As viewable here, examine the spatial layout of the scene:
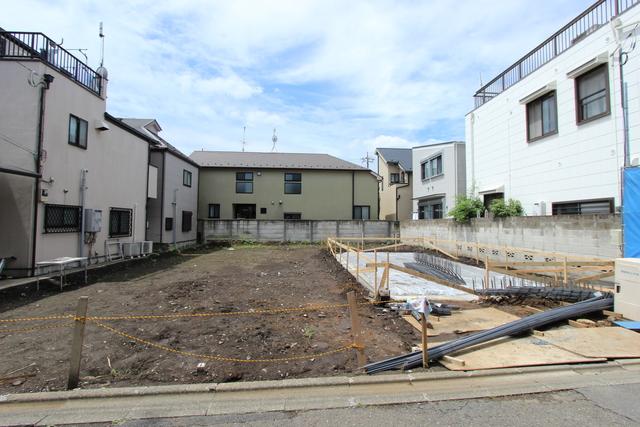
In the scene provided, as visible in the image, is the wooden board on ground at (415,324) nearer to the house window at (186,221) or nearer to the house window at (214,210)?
the house window at (186,221)

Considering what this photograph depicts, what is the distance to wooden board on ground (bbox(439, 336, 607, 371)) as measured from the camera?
3.84 metres

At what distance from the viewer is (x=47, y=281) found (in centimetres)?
859

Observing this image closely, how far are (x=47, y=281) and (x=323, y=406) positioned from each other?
892cm

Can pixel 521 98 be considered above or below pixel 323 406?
above

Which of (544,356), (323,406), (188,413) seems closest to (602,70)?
(544,356)

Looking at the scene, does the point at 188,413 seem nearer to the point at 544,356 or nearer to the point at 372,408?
the point at 372,408

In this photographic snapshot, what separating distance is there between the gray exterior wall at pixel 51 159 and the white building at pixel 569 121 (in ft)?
49.6

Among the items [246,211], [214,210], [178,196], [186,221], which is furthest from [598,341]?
[214,210]

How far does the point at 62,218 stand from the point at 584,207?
15466 mm

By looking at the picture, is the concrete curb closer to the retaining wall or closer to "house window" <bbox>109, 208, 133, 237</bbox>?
"house window" <bbox>109, 208, 133, 237</bbox>

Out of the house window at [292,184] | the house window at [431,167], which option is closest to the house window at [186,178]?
the house window at [292,184]

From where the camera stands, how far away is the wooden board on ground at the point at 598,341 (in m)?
4.08

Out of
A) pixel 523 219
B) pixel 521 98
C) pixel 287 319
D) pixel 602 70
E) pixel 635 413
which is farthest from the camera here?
pixel 521 98

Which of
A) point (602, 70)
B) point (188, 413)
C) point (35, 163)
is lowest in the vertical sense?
point (188, 413)
